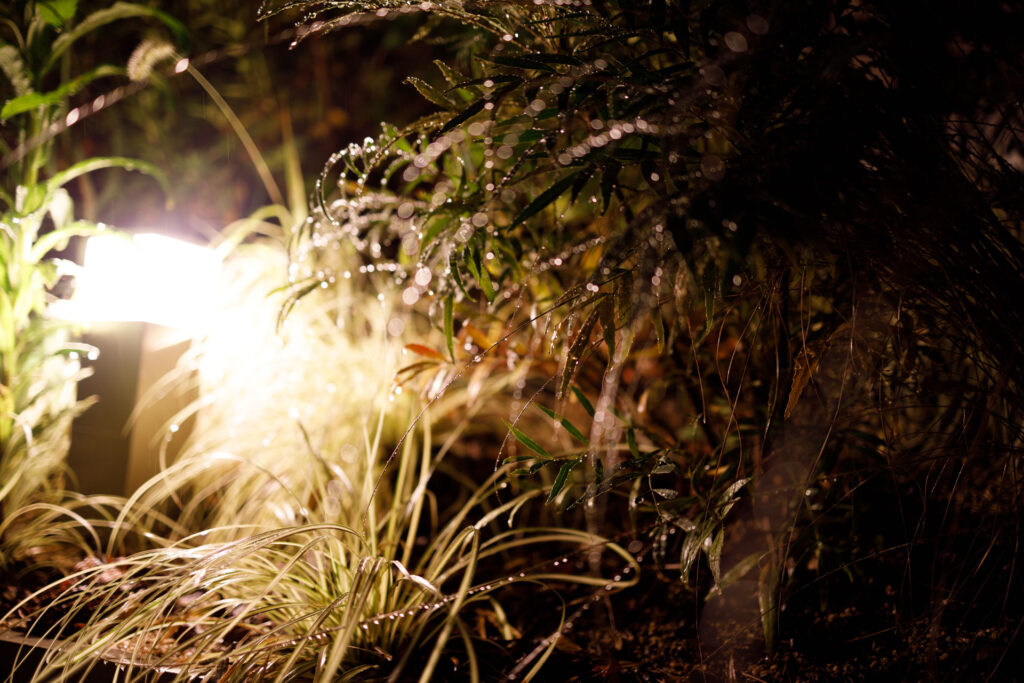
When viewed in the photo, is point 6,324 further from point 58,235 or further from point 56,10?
point 56,10

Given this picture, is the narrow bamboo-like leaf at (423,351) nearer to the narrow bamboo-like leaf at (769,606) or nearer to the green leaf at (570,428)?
the green leaf at (570,428)

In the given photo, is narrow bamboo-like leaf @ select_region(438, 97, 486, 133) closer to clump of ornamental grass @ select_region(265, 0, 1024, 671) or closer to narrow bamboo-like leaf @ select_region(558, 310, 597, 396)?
clump of ornamental grass @ select_region(265, 0, 1024, 671)

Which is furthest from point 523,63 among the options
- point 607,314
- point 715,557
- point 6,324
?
point 6,324

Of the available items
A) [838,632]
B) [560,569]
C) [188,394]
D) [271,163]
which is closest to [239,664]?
[560,569]

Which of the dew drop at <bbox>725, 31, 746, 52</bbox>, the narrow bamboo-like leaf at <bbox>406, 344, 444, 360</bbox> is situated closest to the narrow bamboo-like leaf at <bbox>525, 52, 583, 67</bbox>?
the dew drop at <bbox>725, 31, 746, 52</bbox>

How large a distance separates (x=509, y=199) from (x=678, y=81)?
0.26 metres

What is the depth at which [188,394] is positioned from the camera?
4.93 feet

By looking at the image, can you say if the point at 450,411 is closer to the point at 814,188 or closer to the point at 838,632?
the point at 838,632

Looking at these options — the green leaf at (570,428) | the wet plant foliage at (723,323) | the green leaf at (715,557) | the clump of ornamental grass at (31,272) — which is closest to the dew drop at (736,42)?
the wet plant foliage at (723,323)

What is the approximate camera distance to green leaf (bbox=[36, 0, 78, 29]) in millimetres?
1090

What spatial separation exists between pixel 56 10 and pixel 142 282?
51 cm

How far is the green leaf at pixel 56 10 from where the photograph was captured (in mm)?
1090

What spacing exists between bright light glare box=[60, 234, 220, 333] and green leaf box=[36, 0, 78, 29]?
386 millimetres

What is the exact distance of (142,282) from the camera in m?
1.31
